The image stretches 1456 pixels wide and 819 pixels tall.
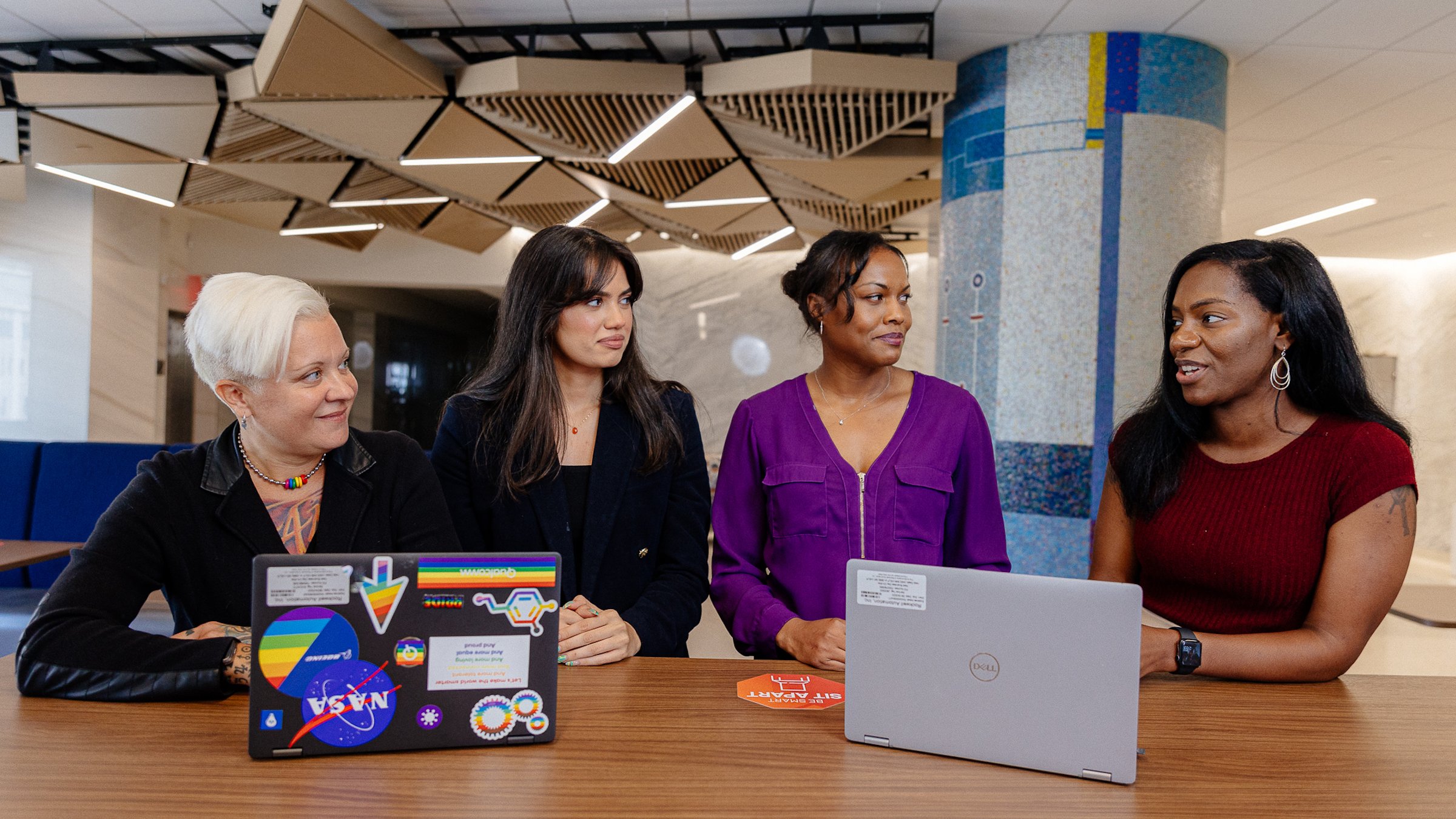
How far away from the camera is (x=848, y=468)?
2191 mm

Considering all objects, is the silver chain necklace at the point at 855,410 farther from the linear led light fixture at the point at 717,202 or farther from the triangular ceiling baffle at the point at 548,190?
the linear led light fixture at the point at 717,202

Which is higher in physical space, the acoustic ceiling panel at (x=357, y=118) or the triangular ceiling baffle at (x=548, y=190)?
the triangular ceiling baffle at (x=548, y=190)

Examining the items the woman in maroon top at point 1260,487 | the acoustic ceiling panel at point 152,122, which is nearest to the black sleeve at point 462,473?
the woman in maroon top at point 1260,487

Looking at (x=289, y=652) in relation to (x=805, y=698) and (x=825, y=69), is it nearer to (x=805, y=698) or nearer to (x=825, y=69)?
(x=805, y=698)

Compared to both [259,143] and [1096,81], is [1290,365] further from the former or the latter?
[259,143]

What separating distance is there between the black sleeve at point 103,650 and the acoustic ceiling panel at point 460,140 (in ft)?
13.6

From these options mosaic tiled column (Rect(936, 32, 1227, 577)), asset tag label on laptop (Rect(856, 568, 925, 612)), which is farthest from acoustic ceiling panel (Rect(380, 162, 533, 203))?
asset tag label on laptop (Rect(856, 568, 925, 612))

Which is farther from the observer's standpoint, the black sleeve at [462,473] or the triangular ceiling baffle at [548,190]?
the triangular ceiling baffle at [548,190]

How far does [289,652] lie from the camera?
126 centimetres

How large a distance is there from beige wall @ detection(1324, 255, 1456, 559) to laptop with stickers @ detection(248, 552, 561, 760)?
39.0ft

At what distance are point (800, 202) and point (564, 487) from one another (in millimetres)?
Result: 5965

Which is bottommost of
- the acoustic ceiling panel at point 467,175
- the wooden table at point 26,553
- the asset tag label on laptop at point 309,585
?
the wooden table at point 26,553

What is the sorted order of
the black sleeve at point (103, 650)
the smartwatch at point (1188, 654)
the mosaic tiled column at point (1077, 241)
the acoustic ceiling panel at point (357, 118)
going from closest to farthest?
1. the black sleeve at point (103, 650)
2. the smartwatch at point (1188, 654)
3. the mosaic tiled column at point (1077, 241)
4. the acoustic ceiling panel at point (357, 118)

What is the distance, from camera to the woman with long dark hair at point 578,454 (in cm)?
215
